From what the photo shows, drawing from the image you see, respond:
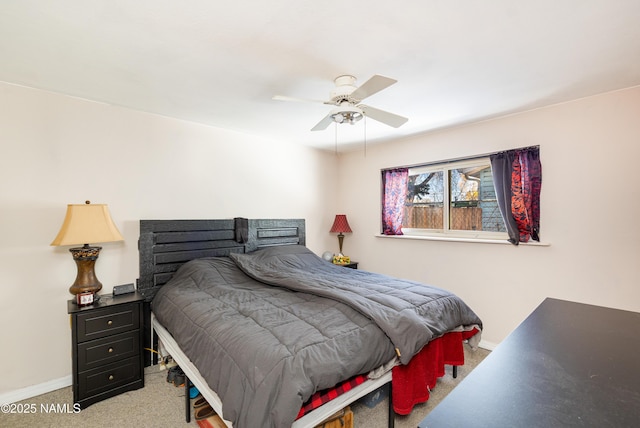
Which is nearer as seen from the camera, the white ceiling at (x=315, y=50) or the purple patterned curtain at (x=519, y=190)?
the white ceiling at (x=315, y=50)

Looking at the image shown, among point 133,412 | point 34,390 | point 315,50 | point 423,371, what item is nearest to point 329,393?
point 423,371

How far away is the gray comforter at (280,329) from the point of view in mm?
1272

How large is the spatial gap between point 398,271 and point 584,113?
2.44 meters

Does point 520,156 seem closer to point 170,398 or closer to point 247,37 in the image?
point 247,37

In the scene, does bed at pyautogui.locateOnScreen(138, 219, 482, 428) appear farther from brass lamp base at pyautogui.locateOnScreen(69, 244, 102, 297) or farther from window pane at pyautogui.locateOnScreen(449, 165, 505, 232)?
window pane at pyautogui.locateOnScreen(449, 165, 505, 232)

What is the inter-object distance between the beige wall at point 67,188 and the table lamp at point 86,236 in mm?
219

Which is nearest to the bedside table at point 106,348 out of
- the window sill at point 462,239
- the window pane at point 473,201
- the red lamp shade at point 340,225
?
the red lamp shade at point 340,225

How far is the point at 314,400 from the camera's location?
4.57 ft

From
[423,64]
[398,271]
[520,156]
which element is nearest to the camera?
[423,64]

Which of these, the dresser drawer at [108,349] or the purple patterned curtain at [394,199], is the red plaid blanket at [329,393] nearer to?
the dresser drawer at [108,349]

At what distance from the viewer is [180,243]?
2.96m

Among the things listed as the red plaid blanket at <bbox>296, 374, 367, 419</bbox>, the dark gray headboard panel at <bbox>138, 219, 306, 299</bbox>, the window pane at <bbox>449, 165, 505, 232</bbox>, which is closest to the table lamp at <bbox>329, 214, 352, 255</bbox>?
the dark gray headboard panel at <bbox>138, 219, 306, 299</bbox>

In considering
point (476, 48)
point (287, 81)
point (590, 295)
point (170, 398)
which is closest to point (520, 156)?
point (590, 295)

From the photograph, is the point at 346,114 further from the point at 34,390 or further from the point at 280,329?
the point at 34,390
